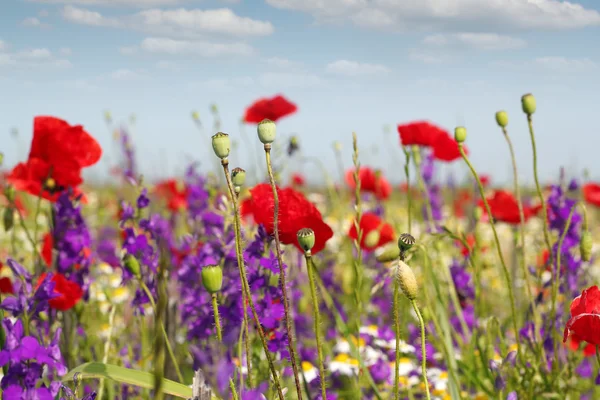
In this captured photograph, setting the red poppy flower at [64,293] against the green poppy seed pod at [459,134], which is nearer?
the green poppy seed pod at [459,134]

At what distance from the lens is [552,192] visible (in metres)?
2.35

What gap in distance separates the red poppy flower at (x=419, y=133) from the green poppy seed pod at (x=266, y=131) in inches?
54.0

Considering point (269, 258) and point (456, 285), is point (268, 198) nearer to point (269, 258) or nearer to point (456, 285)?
point (269, 258)

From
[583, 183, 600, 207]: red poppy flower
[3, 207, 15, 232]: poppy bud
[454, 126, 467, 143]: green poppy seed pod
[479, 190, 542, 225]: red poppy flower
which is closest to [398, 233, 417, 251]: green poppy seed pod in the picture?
[454, 126, 467, 143]: green poppy seed pod

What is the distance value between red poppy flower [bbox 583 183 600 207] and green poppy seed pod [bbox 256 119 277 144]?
3.15m

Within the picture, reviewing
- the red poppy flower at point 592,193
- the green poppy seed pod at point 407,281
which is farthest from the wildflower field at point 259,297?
the red poppy flower at point 592,193

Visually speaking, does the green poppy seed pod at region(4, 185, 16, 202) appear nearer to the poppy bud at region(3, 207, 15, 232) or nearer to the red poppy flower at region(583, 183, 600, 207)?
the poppy bud at region(3, 207, 15, 232)

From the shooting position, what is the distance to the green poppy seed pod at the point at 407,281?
103 cm

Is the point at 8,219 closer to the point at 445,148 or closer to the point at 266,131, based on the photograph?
the point at 266,131

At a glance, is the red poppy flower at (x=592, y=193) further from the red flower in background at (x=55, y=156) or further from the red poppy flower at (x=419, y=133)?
the red flower in background at (x=55, y=156)

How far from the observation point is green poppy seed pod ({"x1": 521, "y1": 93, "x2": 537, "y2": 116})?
163 cm

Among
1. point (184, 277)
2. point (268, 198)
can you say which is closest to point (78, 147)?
point (184, 277)

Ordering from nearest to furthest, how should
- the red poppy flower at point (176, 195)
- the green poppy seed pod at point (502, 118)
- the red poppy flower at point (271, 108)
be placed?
the green poppy seed pod at point (502, 118)
the red poppy flower at point (271, 108)
the red poppy flower at point (176, 195)

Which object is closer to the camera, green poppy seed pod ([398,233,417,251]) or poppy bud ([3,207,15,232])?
green poppy seed pod ([398,233,417,251])
